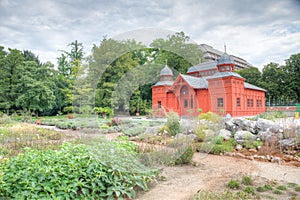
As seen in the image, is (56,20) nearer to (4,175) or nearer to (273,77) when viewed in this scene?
(4,175)

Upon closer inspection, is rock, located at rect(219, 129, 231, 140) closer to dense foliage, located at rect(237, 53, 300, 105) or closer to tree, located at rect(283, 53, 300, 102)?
dense foliage, located at rect(237, 53, 300, 105)

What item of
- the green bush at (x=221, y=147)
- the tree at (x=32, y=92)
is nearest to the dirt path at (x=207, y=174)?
the green bush at (x=221, y=147)

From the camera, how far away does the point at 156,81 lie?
4297 millimetres

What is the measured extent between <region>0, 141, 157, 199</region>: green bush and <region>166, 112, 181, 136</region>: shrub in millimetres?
1897

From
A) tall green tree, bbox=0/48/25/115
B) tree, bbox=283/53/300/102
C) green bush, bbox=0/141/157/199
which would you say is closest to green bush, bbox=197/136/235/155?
green bush, bbox=0/141/157/199

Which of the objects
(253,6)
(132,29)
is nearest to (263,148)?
(253,6)

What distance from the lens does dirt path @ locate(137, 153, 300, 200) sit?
137 inches

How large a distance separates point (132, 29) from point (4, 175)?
2.78 metres

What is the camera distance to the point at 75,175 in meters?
2.95

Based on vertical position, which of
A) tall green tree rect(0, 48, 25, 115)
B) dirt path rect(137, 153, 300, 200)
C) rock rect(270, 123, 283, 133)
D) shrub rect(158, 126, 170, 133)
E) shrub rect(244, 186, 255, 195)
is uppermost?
tall green tree rect(0, 48, 25, 115)

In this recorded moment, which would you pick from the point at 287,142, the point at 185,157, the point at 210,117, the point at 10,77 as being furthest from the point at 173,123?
the point at 10,77

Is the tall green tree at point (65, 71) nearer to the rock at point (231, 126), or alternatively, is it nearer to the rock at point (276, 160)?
the rock at point (231, 126)

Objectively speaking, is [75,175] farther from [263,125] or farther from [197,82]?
[263,125]

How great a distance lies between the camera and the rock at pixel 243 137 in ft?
23.0
